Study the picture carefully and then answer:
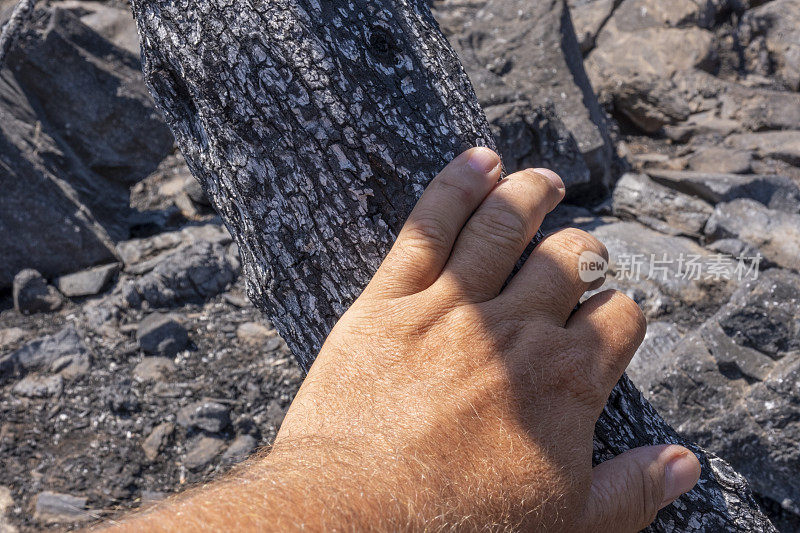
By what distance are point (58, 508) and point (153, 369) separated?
895 millimetres

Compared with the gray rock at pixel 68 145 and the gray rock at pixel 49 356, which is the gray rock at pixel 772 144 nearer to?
the gray rock at pixel 68 145

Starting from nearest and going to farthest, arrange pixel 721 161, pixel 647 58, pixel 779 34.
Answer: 1. pixel 721 161
2. pixel 647 58
3. pixel 779 34

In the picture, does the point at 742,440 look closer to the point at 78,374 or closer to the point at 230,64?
the point at 230,64

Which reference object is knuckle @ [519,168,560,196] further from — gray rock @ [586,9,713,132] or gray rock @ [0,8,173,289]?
gray rock @ [586,9,713,132]

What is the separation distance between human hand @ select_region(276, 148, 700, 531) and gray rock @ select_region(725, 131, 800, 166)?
5876 mm

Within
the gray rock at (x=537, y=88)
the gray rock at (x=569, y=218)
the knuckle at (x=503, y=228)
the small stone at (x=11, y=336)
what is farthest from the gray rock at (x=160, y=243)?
the knuckle at (x=503, y=228)

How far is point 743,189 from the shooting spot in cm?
502

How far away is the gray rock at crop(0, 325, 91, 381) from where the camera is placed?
3.53m

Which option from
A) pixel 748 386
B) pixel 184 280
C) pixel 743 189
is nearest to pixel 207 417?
pixel 184 280

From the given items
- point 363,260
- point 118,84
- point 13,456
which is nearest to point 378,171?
point 363,260

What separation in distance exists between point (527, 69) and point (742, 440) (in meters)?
4.05

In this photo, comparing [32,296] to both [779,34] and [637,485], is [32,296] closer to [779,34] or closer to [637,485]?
[637,485]

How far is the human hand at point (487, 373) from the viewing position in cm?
113

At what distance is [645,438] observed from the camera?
138 centimetres
